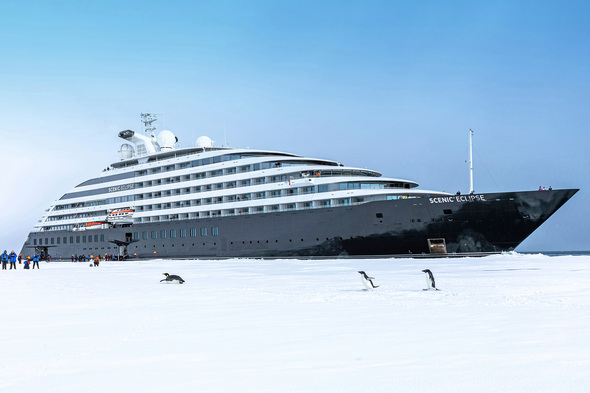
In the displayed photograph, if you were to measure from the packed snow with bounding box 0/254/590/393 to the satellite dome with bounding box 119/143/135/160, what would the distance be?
56.5m

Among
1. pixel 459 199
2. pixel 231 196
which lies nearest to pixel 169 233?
pixel 231 196

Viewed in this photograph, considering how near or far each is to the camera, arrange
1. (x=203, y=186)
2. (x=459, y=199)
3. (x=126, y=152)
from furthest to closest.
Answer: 1. (x=126, y=152)
2. (x=203, y=186)
3. (x=459, y=199)

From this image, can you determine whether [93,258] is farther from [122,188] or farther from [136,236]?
[122,188]

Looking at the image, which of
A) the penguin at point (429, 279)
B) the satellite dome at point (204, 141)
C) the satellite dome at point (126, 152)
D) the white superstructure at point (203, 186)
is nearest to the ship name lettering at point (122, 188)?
the white superstructure at point (203, 186)

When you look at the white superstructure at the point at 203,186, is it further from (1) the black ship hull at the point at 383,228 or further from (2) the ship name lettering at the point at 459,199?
(2) the ship name lettering at the point at 459,199

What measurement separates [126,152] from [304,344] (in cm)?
6448

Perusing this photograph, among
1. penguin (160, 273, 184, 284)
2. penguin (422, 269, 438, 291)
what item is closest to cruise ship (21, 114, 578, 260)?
penguin (160, 273, 184, 284)

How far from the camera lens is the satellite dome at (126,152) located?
2640 inches

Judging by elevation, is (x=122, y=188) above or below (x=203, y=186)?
above

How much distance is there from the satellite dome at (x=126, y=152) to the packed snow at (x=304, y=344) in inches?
2225

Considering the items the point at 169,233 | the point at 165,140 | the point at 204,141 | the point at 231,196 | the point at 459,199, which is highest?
the point at 165,140

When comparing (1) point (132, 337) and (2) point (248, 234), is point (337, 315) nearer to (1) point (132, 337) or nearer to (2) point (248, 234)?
(1) point (132, 337)

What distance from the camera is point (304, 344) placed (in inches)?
286

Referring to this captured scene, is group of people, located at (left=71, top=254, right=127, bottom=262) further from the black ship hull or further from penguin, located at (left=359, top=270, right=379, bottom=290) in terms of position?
penguin, located at (left=359, top=270, right=379, bottom=290)
